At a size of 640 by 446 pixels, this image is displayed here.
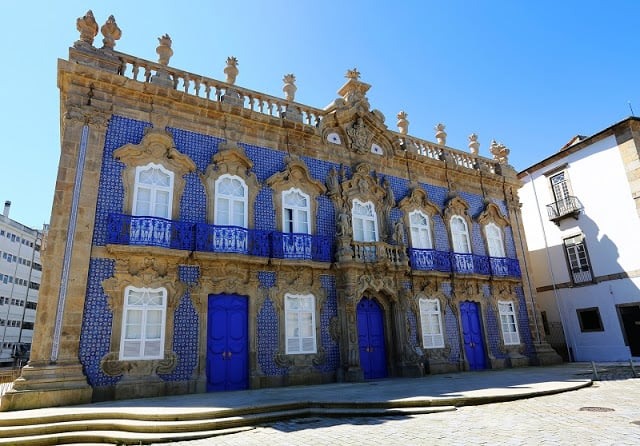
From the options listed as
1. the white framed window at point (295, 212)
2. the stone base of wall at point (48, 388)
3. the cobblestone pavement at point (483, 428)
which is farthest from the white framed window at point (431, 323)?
→ the stone base of wall at point (48, 388)

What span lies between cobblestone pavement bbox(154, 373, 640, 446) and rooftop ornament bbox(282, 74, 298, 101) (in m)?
10.2

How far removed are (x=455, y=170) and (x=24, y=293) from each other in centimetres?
4229

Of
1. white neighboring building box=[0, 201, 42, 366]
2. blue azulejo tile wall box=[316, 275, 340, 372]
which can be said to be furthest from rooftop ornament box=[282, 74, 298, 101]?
white neighboring building box=[0, 201, 42, 366]

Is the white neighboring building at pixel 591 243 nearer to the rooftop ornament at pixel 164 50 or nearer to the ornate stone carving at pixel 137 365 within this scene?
the ornate stone carving at pixel 137 365

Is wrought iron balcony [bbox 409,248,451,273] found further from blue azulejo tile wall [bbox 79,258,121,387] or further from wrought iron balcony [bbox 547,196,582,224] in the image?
blue azulejo tile wall [bbox 79,258,121,387]

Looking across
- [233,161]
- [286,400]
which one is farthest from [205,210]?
[286,400]

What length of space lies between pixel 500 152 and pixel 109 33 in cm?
1612

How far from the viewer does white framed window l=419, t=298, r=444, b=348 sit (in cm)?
1348

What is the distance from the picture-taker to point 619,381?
10281 mm

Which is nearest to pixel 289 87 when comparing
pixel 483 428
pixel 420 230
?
pixel 420 230

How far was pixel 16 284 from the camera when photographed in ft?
128

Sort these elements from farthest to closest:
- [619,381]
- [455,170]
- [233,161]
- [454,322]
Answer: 1. [455,170]
2. [454,322]
3. [233,161]
4. [619,381]

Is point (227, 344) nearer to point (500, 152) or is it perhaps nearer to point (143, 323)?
point (143, 323)

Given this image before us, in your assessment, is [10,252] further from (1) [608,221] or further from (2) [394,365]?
(1) [608,221]
